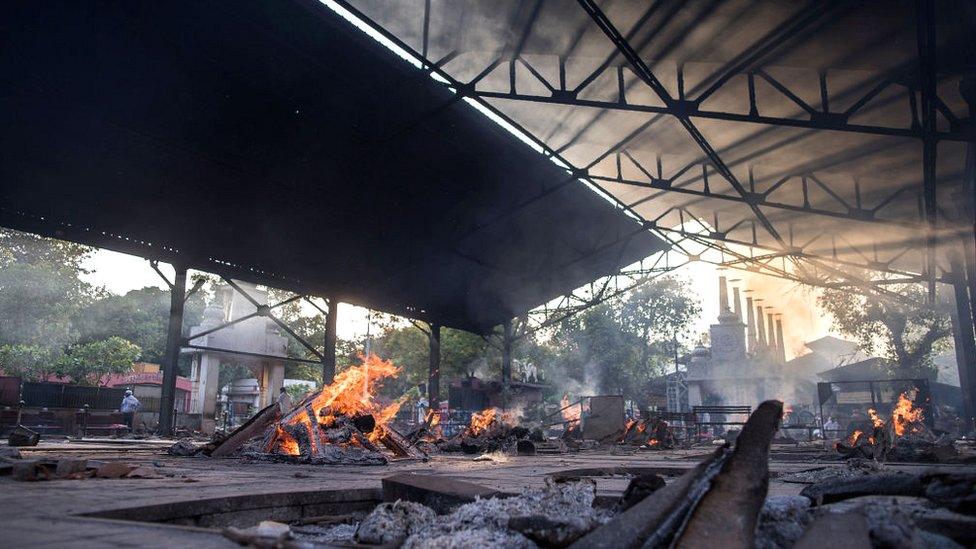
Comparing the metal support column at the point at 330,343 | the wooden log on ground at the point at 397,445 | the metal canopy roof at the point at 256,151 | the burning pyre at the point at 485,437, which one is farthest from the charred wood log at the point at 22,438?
the burning pyre at the point at 485,437

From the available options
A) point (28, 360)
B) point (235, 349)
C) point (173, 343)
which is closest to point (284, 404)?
point (173, 343)

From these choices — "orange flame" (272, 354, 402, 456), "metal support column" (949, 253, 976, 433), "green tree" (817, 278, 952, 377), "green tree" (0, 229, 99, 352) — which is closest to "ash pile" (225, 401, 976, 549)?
"orange flame" (272, 354, 402, 456)

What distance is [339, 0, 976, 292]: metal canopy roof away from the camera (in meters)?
7.11

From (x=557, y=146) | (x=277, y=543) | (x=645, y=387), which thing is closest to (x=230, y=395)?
(x=645, y=387)

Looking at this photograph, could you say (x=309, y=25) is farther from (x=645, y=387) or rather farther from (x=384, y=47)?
(x=645, y=387)

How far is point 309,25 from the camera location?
8844 millimetres

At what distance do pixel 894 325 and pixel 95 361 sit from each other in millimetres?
39957

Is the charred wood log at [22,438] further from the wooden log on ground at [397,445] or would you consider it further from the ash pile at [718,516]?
the ash pile at [718,516]

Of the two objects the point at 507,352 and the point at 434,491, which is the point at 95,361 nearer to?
the point at 507,352

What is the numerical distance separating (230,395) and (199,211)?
112 ft

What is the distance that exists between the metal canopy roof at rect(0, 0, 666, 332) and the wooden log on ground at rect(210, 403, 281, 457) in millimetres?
4854

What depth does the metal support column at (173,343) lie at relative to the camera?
12.2 meters

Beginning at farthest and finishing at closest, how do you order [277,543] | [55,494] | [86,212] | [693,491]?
[86,212] < [55,494] < [693,491] < [277,543]

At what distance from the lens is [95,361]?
2861cm
